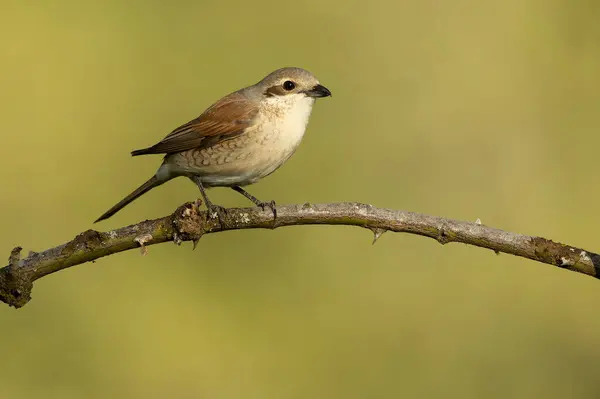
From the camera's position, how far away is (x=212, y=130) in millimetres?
3730

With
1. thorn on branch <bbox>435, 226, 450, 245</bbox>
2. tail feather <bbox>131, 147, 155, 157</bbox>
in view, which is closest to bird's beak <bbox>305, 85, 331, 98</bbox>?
tail feather <bbox>131, 147, 155, 157</bbox>

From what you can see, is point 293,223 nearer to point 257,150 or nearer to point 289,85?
point 257,150

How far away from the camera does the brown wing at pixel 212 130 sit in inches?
146

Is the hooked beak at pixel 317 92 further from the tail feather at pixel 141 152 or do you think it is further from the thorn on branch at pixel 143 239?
the thorn on branch at pixel 143 239

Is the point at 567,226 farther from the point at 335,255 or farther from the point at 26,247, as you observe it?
the point at 26,247

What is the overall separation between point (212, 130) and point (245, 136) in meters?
0.16

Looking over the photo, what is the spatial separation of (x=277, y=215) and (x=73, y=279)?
2625mm

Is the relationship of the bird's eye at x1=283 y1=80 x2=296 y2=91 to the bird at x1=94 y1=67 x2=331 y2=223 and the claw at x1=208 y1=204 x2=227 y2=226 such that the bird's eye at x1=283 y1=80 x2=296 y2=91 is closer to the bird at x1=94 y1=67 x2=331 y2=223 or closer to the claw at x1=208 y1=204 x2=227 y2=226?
the bird at x1=94 y1=67 x2=331 y2=223

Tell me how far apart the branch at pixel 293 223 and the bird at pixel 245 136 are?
1.09m

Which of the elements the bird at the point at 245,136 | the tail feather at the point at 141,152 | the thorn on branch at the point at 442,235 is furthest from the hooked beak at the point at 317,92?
the thorn on branch at the point at 442,235

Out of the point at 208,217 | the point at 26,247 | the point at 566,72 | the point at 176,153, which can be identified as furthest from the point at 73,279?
the point at 566,72

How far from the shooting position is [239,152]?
12.0 ft

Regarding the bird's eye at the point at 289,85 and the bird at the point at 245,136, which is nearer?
the bird at the point at 245,136

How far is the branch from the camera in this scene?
238 cm
